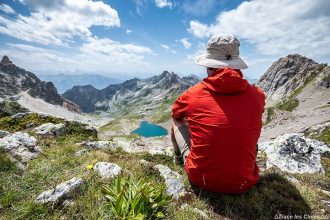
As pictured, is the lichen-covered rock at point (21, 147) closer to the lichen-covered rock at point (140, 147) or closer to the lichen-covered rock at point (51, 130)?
the lichen-covered rock at point (51, 130)

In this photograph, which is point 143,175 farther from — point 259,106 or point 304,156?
point 304,156

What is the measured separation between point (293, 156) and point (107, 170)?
8.07 meters

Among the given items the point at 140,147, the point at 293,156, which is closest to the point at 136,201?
the point at 293,156

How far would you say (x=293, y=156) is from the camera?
A: 37.5ft

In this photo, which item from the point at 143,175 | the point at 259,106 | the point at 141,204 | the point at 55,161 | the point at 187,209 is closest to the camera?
the point at 141,204

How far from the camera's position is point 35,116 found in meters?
20.1

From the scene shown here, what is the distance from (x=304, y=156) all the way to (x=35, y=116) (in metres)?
17.9

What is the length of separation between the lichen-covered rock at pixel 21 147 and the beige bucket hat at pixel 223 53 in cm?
686

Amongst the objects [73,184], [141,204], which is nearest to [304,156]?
[141,204]

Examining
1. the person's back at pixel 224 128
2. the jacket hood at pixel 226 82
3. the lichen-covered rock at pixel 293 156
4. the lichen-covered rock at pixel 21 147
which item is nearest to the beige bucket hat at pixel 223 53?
the person's back at pixel 224 128

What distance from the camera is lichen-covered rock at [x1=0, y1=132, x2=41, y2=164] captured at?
930 centimetres

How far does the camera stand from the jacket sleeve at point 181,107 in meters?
6.93

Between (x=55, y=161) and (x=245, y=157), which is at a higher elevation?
(x=245, y=157)

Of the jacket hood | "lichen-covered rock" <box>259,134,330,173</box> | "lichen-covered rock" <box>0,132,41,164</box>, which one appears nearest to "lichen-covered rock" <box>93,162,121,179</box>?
"lichen-covered rock" <box>0,132,41,164</box>
